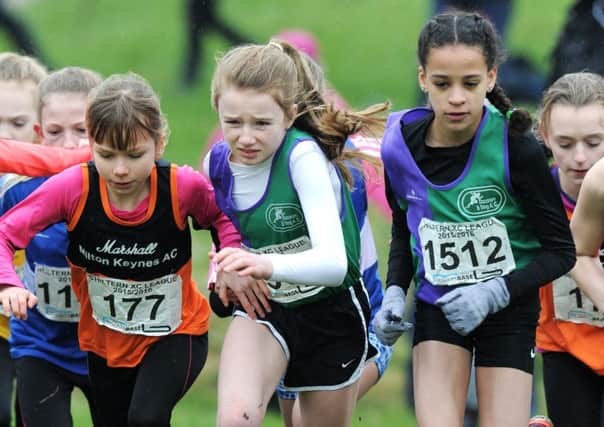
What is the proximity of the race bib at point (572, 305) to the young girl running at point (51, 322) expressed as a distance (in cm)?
194

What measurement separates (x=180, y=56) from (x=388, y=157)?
7.42 m

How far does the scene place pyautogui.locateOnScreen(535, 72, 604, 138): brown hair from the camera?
532cm

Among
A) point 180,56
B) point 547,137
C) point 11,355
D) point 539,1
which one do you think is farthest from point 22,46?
point 547,137

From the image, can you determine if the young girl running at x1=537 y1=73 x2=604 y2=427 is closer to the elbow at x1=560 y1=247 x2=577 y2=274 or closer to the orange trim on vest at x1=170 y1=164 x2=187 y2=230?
the elbow at x1=560 y1=247 x2=577 y2=274

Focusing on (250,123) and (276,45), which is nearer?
(250,123)

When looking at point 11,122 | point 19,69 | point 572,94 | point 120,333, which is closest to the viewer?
point 120,333

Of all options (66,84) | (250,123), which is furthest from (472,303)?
(66,84)

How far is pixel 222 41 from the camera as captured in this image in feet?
Answer: 39.6

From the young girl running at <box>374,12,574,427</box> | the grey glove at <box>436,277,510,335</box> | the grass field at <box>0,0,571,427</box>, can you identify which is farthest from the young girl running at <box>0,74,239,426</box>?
the grass field at <box>0,0,571,427</box>

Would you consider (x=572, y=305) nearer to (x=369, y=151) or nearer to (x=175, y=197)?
(x=369, y=151)

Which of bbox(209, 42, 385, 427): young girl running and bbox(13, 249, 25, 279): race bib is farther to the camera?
bbox(13, 249, 25, 279): race bib

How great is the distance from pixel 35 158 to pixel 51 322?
0.74 metres

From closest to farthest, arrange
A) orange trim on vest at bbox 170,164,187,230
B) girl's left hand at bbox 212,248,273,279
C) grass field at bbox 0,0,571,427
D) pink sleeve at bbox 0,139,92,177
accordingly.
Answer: girl's left hand at bbox 212,248,273,279 → orange trim on vest at bbox 170,164,187,230 → pink sleeve at bbox 0,139,92,177 → grass field at bbox 0,0,571,427

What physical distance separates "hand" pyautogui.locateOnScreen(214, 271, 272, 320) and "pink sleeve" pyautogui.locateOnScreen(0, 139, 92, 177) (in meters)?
0.85
